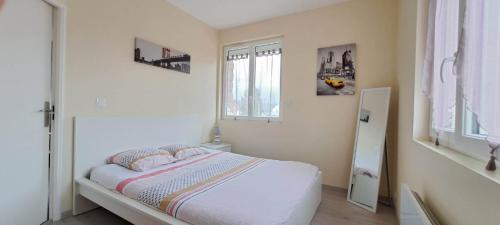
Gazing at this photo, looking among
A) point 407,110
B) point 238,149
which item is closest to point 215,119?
point 238,149

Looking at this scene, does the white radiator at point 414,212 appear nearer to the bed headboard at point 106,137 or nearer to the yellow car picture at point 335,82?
the yellow car picture at point 335,82

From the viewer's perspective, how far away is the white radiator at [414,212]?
3.63 feet

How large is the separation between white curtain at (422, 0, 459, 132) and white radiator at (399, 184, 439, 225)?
48 cm

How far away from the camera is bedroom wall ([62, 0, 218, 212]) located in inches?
84.7

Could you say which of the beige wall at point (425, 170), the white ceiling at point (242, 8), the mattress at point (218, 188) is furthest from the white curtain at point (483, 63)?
the white ceiling at point (242, 8)

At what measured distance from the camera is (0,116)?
5.57 feet

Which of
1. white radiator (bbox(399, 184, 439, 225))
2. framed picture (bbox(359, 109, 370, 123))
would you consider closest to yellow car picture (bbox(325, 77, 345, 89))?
framed picture (bbox(359, 109, 370, 123))

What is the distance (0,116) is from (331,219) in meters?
3.10

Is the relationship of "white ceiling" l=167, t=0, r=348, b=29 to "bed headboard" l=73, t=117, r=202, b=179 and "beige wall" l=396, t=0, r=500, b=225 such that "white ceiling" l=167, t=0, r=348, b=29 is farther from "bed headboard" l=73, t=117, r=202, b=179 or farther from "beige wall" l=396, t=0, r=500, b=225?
"bed headboard" l=73, t=117, r=202, b=179

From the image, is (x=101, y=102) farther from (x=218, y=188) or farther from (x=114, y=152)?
(x=218, y=188)

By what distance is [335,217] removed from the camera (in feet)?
7.30

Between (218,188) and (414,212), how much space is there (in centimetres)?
137

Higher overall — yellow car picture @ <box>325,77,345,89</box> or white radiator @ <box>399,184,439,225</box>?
yellow car picture @ <box>325,77,345,89</box>

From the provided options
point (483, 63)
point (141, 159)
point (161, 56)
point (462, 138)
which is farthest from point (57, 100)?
point (462, 138)
